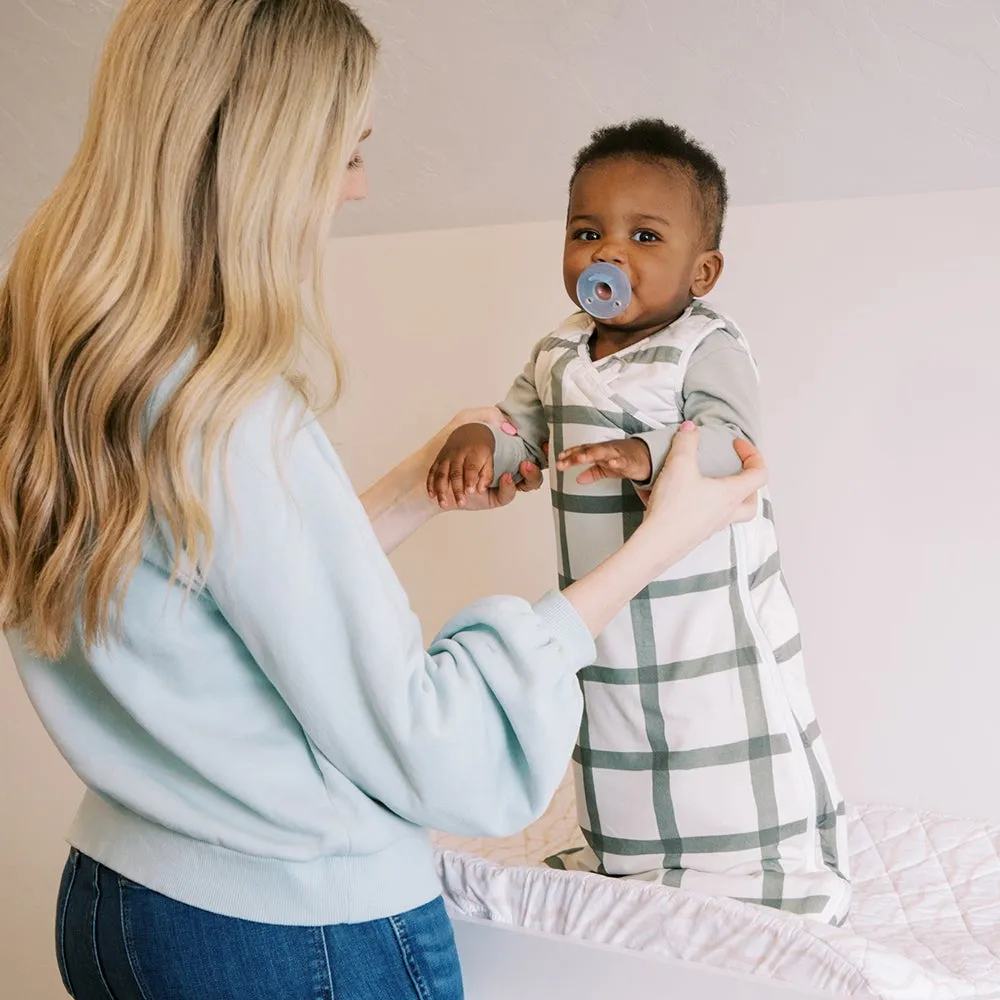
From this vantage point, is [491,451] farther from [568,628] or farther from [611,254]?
[568,628]

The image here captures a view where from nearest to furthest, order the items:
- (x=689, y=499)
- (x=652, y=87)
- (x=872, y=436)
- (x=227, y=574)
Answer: (x=227, y=574), (x=689, y=499), (x=652, y=87), (x=872, y=436)

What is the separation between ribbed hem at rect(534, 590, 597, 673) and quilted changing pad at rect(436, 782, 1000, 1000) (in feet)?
0.91

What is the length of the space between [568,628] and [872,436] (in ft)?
3.70

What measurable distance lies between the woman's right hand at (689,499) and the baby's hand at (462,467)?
0.22m

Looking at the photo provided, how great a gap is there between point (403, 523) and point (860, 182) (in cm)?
94

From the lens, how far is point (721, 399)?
119 cm

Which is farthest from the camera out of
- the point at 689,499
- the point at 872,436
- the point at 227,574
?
the point at 872,436

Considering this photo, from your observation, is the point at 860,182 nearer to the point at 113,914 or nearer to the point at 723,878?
the point at 723,878

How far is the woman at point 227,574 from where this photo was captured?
80 centimetres

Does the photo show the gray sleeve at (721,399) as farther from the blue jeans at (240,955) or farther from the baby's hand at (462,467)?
the blue jeans at (240,955)

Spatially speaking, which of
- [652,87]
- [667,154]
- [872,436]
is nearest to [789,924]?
[667,154]

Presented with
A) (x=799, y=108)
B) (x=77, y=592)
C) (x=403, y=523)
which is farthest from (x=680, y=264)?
(x=77, y=592)

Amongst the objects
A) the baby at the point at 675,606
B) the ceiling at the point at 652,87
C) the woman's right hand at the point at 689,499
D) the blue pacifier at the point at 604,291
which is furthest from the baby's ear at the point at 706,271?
the ceiling at the point at 652,87

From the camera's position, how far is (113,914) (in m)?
0.88
